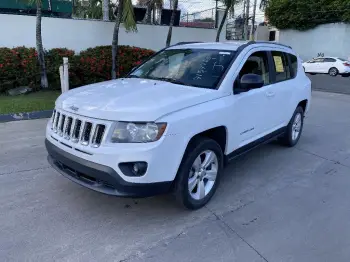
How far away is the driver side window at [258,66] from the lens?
13.4 ft

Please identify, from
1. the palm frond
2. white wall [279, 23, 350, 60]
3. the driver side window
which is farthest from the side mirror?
white wall [279, 23, 350, 60]

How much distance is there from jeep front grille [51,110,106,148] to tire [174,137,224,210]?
861mm

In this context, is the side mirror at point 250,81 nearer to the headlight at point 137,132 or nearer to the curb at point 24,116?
the headlight at point 137,132

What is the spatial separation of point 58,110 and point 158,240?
1.75 m

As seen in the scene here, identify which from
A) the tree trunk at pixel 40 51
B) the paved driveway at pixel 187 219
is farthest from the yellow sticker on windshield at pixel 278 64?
the tree trunk at pixel 40 51

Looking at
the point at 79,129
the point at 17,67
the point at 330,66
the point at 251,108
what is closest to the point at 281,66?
the point at 251,108

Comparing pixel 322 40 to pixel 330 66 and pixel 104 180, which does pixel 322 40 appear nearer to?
pixel 330 66

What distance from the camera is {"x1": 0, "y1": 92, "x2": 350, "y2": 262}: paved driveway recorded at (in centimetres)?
280

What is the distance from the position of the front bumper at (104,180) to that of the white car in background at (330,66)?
23.8m

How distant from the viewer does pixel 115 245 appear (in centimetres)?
286

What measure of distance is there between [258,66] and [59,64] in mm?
7376

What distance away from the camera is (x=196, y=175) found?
3449mm

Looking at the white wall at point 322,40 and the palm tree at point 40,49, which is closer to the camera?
the palm tree at point 40,49

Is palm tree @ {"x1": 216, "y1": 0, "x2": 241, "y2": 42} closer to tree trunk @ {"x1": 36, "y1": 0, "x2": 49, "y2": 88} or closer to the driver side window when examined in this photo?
tree trunk @ {"x1": 36, "y1": 0, "x2": 49, "y2": 88}
